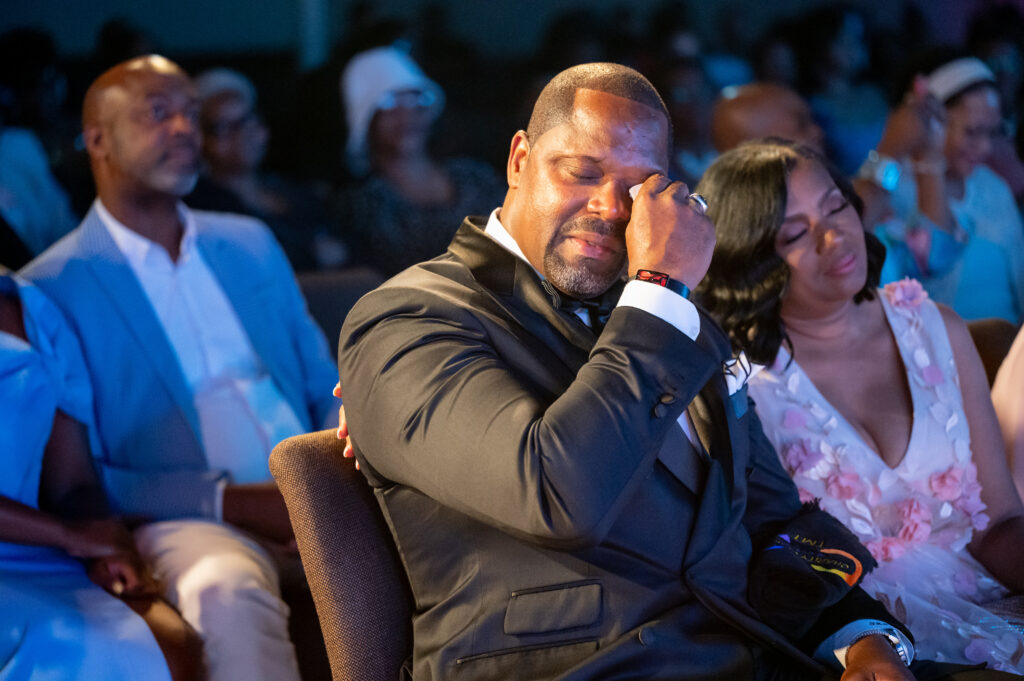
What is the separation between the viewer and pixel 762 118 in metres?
4.11

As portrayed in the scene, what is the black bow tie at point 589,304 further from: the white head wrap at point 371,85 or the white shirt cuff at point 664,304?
the white head wrap at point 371,85

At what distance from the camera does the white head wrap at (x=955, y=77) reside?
172 inches

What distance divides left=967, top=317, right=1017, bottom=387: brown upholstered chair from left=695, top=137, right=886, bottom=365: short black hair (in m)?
0.60

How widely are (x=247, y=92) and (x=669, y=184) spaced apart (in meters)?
3.41

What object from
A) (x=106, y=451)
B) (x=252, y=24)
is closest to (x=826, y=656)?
(x=106, y=451)

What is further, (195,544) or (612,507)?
(195,544)

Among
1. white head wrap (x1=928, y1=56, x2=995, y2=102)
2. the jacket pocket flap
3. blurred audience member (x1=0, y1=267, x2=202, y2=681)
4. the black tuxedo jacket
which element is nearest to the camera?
the black tuxedo jacket

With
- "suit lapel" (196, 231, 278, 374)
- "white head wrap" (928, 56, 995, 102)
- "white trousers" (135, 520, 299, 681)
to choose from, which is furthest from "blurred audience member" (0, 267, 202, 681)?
"white head wrap" (928, 56, 995, 102)

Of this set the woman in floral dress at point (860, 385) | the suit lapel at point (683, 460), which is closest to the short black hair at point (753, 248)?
the woman in floral dress at point (860, 385)

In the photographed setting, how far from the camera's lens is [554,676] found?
1489 mm

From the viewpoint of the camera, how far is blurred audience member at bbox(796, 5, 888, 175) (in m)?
6.59

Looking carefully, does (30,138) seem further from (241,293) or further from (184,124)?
(241,293)

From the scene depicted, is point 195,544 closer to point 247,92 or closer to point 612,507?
point 612,507

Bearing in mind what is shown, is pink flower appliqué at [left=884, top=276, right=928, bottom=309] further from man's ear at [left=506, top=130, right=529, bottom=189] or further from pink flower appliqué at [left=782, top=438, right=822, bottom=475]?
man's ear at [left=506, top=130, right=529, bottom=189]
